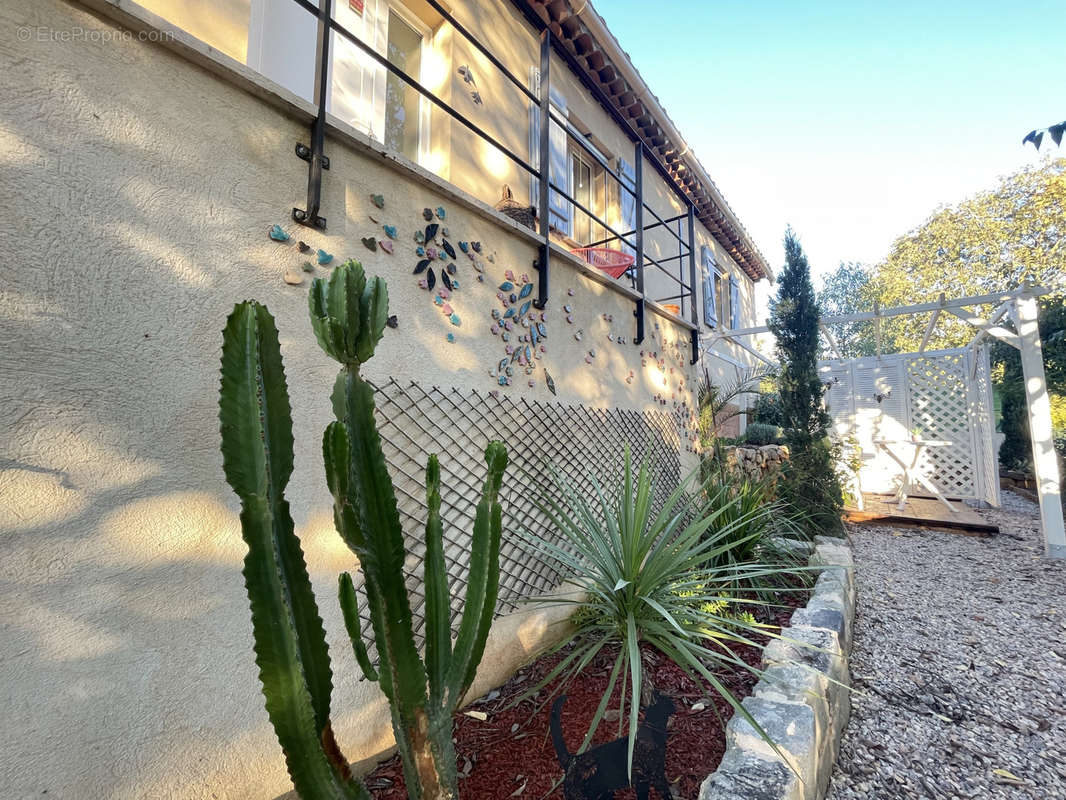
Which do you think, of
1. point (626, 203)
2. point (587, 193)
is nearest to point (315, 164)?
point (587, 193)

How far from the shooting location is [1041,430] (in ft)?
15.0

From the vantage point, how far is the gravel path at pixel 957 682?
5.30 feet

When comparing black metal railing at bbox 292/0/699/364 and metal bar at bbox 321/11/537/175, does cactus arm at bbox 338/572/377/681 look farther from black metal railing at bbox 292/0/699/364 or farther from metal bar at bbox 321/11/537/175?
metal bar at bbox 321/11/537/175

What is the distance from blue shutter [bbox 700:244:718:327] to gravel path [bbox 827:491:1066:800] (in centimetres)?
438

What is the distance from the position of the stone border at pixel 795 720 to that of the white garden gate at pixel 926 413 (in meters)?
5.03

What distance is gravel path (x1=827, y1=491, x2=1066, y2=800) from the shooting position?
162cm

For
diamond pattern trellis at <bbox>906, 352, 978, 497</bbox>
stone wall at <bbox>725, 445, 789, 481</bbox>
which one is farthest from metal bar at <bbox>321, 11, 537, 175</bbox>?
diamond pattern trellis at <bbox>906, 352, 978, 497</bbox>

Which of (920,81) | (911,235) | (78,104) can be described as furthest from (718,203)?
(911,235)

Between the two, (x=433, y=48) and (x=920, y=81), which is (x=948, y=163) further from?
(x=433, y=48)

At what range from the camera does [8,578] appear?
0.98 meters

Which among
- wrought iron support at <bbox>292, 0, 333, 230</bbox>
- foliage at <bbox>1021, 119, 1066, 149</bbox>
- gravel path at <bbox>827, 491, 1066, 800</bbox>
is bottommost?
gravel path at <bbox>827, 491, 1066, 800</bbox>

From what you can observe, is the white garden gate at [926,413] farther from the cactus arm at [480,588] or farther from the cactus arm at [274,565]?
the cactus arm at [274,565]

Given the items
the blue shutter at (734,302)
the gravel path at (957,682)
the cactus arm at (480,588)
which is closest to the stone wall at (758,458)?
the gravel path at (957,682)

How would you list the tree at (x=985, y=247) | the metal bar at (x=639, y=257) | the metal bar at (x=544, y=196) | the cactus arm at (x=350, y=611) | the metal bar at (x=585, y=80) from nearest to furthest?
the cactus arm at (x=350, y=611) < the metal bar at (x=544, y=196) < the metal bar at (x=639, y=257) < the metal bar at (x=585, y=80) < the tree at (x=985, y=247)
